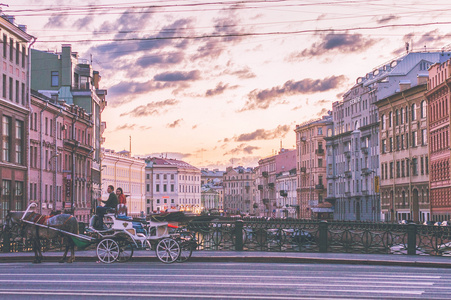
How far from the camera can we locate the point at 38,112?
72188 millimetres

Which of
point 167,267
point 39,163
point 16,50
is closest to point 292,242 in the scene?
point 167,267

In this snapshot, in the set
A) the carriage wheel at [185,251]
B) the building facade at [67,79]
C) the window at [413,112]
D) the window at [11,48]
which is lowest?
the carriage wheel at [185,251]

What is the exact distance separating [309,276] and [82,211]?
236 ft

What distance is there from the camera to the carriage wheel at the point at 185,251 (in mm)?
26047

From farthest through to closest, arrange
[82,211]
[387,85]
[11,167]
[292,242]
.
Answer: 1. [387,85]
2. [82,211]
3. [11,167]
4. [292,242]

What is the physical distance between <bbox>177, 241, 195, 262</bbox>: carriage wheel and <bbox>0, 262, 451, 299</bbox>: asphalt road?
5.33 ft

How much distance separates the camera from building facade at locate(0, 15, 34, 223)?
59.9m

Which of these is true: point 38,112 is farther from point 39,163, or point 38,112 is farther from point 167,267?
point 167,267

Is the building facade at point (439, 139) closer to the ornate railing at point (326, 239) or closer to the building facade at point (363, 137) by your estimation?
the building facade at point (363, 137)

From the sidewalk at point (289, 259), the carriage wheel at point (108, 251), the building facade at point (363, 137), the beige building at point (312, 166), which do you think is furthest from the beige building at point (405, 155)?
the carriage wheel at point (108, 251)

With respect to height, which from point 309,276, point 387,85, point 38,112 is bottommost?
point 309,276

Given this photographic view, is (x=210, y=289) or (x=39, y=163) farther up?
(x=39, y=163)

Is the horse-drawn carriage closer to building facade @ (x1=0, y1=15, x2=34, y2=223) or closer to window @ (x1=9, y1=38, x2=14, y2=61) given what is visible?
building facade @ (x1=0, y1=15, x2=34, y2=223)

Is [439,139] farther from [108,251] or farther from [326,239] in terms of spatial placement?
[108,251]
